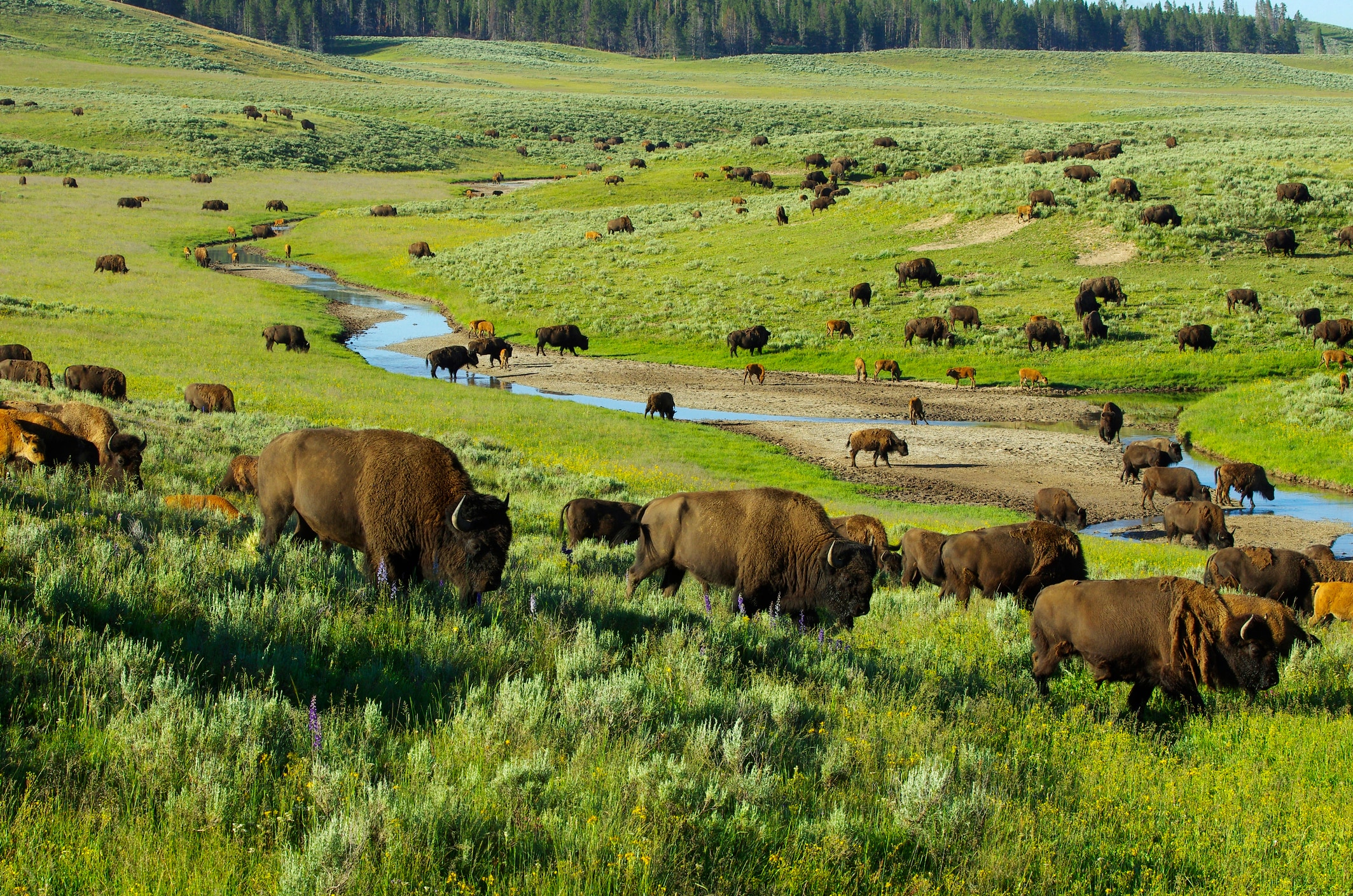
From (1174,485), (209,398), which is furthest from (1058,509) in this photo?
(209,398)

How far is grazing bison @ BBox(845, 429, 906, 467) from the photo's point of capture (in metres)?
25.5

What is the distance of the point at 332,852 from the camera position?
354 cm

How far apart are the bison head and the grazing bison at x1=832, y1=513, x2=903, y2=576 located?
3.71m

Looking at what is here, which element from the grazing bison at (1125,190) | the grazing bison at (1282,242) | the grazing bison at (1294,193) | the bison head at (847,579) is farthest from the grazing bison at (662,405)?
the grazing bison at (1294,193)

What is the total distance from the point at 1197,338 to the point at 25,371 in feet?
114

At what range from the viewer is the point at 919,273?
1734 inches

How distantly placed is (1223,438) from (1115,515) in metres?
8.00

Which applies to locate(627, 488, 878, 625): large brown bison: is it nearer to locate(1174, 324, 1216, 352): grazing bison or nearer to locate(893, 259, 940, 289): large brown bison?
locate(1174, 324, 1216, 352): grazing bison

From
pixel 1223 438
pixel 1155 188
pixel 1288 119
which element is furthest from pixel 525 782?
pixel 1288 119

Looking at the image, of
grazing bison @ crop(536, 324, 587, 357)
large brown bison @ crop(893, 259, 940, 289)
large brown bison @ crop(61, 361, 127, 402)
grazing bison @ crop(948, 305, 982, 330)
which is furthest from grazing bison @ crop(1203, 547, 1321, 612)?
large brown bison @ crop(893, 259, 940, 289)

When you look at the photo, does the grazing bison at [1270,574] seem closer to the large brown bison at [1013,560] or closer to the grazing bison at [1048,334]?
the large brown bison at [1013,560]

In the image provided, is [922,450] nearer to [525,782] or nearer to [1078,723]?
[1078,723]

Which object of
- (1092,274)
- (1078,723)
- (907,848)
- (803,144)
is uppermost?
(803,144)

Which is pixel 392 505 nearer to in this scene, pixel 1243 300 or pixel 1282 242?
pixel 1243 300
